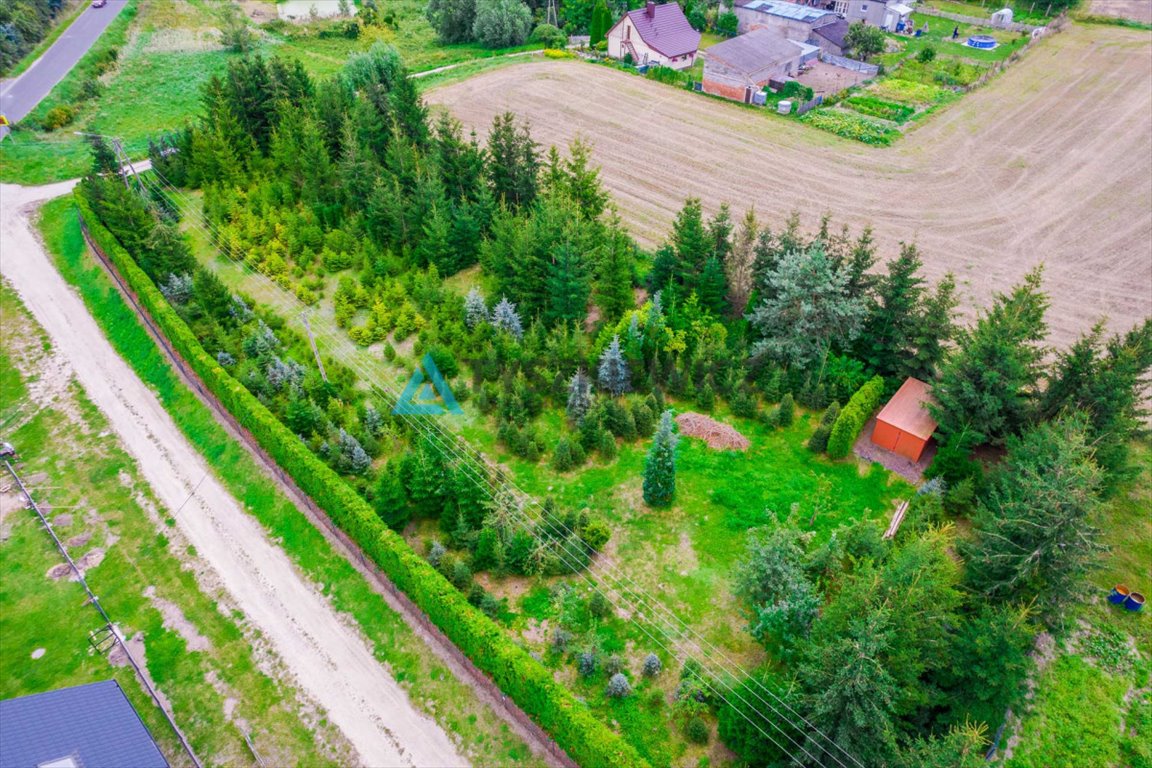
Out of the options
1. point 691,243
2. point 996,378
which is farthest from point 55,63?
point 996,378

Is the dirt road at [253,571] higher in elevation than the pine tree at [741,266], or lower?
lower

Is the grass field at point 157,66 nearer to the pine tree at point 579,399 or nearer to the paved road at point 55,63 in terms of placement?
the paved road at point 55,63

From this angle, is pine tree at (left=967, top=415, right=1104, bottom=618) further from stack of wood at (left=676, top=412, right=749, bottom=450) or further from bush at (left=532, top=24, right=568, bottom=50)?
bush at (left=532, top=24, right=568, bottom=50)

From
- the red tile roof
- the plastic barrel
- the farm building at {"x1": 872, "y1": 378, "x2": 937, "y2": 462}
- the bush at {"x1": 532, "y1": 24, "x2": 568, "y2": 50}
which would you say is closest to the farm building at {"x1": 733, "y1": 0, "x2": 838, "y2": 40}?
the red tile roof

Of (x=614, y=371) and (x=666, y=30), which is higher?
(x=666, y=30)

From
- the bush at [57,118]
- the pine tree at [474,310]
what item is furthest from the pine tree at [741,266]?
the bush at [57,118]

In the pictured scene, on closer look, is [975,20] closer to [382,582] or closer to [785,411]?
[785,411]

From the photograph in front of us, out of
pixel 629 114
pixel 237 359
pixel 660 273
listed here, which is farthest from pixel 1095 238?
pixel 237 359
